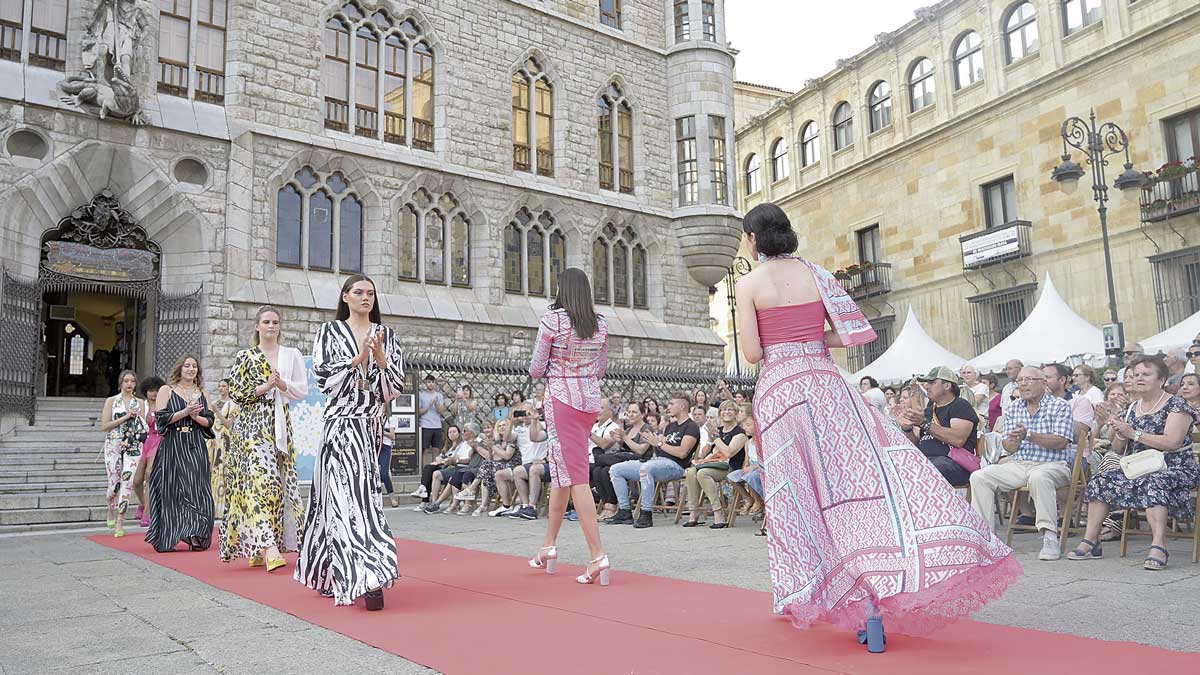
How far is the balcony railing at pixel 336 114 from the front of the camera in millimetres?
18172

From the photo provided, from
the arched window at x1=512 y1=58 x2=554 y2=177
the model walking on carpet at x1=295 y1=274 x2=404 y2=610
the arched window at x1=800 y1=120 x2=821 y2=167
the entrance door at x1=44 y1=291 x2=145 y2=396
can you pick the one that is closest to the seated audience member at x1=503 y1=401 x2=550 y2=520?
the model walking on carpet at x1=295 y1=274 x2=404 y2=610

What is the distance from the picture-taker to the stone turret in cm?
2312

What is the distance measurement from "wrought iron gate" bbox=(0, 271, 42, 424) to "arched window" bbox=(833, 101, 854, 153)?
24510 mm

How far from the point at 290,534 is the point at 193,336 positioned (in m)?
10.4

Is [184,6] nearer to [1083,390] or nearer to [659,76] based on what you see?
[659,76]

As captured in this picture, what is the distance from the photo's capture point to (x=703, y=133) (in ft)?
76.1

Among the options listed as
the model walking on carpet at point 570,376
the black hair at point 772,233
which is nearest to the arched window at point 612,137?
the model walking on carpet at point 570,376

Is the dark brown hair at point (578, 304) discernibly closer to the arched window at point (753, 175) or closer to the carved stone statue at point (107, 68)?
the carved stone statue at point (107, 68)

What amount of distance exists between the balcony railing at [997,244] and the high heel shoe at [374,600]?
22769mm

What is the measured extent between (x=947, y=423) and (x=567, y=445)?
323 cm

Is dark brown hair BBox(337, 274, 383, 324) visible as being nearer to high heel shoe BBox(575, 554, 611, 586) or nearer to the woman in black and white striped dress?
high heel shoe BBox(575, 554, 611, 586)

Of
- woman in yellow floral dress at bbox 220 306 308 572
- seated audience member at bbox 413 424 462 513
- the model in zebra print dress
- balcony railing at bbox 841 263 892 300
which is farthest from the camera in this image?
balcony railing at bbox 841 263 892 300

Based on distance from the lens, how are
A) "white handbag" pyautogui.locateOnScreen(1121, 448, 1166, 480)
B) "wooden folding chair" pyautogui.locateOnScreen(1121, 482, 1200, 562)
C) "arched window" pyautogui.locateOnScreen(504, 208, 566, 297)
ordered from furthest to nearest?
"arched window" pyautogui.locateOnScreen(504, 208, 566, 297)
"white handbag" pyautogui.locateOnScreen(1121, 448, 1166, 480)
"wooden folding chair" pyautogui.locateOnScreen(1121, 482, 1200, 562)

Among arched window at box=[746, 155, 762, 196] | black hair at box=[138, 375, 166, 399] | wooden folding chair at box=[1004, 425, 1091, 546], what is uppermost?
arched window at box=[746, 155, 762, 196]
